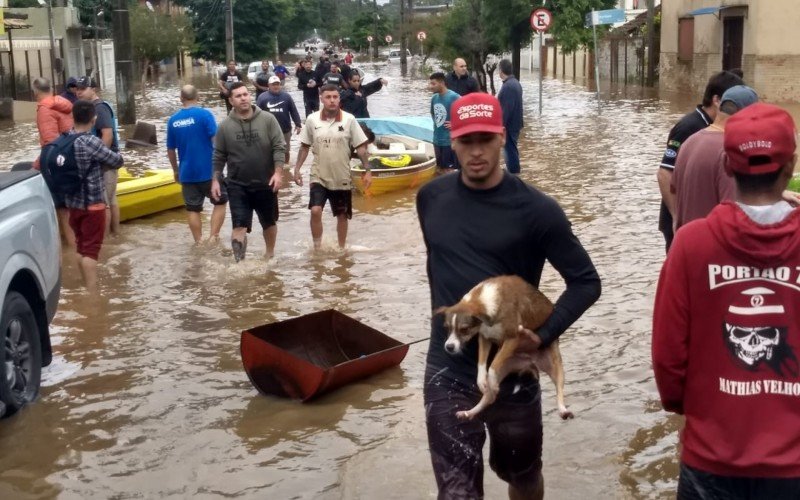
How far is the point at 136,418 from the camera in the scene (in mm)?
6258

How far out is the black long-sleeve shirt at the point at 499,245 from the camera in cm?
367

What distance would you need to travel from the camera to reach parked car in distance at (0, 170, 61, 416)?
5.88 m

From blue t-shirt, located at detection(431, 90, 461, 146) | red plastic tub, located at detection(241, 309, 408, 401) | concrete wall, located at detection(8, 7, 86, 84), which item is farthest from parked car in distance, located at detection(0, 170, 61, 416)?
concrete wall, located at detection(8, 7, 86, 84)

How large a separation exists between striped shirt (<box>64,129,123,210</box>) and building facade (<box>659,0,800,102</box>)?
19.1 meters

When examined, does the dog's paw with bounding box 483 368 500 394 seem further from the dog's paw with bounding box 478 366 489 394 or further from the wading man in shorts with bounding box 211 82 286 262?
the wading man in shorts with bounding box 211 82 286 262

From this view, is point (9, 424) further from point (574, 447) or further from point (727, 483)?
point (727, 483)

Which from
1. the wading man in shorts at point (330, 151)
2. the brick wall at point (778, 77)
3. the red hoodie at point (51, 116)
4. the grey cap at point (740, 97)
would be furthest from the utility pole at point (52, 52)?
the grey cap at point (740, 97)

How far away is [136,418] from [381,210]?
305 inches

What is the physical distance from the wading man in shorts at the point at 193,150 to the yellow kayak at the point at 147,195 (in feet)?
6.94

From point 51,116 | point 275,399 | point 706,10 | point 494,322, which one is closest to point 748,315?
point 494,322

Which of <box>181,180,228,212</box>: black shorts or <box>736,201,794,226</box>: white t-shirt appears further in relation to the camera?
→ <box>181,180,228,212</box>: black shorts

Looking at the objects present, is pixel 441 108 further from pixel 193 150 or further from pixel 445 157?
pixel 193 150

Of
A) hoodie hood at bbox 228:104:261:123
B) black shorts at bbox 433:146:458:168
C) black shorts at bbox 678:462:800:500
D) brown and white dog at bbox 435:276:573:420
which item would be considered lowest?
black shorts at bbox 433:146:458:168

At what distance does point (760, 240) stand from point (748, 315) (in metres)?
0.20
